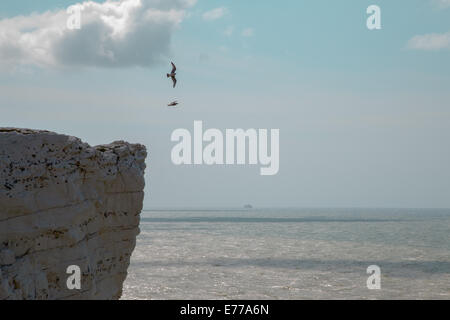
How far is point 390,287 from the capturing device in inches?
1323

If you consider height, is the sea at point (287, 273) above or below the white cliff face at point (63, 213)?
below

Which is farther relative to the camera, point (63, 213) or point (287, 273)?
point (287, 273)

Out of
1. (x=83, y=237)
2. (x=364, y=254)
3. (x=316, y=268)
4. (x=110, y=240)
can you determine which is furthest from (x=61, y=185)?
(x=364, y=254)

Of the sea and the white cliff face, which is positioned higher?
the white cliff face

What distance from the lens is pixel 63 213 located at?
1366 cm

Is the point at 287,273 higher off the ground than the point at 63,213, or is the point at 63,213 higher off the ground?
the point at 63,213

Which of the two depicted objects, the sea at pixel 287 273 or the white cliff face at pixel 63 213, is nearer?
the white cliff face at pixel 63 213

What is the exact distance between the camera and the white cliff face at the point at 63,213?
497 inches

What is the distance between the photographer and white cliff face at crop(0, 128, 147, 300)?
12.6m

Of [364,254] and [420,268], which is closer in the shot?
[420,268]
